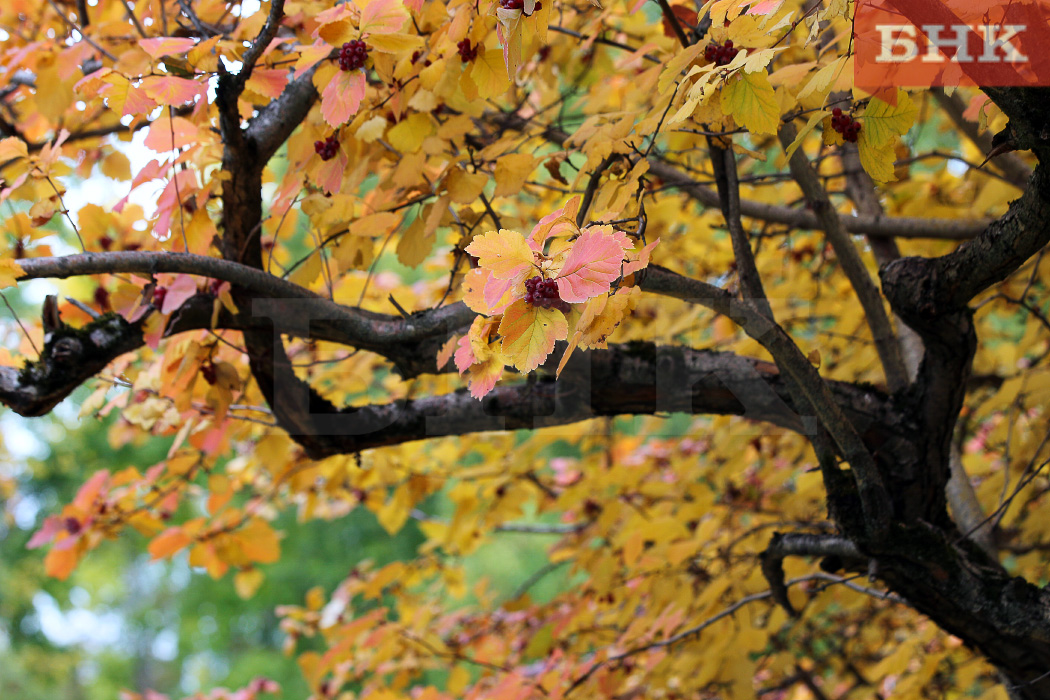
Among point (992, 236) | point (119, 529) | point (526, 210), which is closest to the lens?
point (992, 236)

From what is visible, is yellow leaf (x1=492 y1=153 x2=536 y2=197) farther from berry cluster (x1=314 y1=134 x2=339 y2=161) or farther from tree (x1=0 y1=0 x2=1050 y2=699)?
berry cluster (x1=314 y1=134 x2=339 y2=161)

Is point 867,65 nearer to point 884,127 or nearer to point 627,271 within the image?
point 884,127

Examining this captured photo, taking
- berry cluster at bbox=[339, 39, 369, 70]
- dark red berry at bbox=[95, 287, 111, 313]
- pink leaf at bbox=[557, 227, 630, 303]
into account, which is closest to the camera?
pink leaf at bbox=[557, 227, 630, 303]

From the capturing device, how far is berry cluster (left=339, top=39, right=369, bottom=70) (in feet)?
3.03

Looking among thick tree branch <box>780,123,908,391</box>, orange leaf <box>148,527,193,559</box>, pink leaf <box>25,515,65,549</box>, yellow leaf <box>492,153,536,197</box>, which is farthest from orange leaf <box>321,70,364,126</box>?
pink leaf <box>25,515,65,549</box>

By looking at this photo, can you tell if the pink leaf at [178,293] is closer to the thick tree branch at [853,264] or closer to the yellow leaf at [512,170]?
the yellow leaf at [512,170]

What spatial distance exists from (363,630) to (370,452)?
504 millimetres

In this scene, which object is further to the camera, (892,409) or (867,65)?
(892,409)

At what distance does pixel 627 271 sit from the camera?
2.15 feet

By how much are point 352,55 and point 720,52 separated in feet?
1.50

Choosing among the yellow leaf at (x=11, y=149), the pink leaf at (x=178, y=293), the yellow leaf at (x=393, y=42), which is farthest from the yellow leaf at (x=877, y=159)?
the yellow leaf at (x=11, y=149)

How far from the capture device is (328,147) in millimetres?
1096

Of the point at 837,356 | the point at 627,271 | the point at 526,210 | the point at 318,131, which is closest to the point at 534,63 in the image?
the point at 526,210

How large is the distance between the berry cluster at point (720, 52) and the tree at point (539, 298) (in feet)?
0.05
